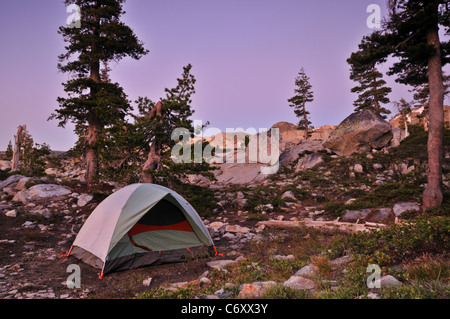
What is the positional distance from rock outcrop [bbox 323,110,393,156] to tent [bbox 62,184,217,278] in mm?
21074

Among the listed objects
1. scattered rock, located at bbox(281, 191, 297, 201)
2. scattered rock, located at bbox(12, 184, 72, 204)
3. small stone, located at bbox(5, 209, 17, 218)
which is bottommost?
small stone, located at bbox(5, 209, 17, 218)

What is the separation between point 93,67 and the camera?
651 inches

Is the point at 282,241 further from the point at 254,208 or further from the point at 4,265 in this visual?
the point at 4,265

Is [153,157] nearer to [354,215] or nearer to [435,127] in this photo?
[354,215]

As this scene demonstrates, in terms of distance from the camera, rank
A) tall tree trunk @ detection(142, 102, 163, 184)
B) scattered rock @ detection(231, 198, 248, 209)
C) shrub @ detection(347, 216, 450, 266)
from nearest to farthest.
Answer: shrub @ detection(347, 216, 450, 266) → tall tree trunk @ detection(142, 102, 163, 184) → scattered rock @ detection(231, 198, 248, 209)

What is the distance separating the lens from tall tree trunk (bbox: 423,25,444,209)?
10.2m

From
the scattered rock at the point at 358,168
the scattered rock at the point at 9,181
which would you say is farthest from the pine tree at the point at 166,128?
the scattered rock at the point at 358,168

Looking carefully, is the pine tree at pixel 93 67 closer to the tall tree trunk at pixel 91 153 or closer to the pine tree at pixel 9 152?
the tall tree trunk at pixel 91 153

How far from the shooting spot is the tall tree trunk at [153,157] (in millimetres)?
11922

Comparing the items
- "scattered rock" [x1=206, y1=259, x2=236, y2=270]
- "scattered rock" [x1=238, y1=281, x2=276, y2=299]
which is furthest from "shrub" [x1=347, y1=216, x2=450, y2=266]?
"scattered rock" [x1=206, y1=259, x2=236, y2=270]

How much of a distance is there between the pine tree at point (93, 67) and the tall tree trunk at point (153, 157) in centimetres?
362

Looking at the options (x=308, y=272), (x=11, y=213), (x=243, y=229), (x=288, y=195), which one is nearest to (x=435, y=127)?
(x=288, y=195)

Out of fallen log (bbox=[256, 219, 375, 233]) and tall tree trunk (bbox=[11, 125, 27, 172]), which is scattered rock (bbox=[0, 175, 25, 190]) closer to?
fallen log (bbox=[256, 219, 375, 233])
